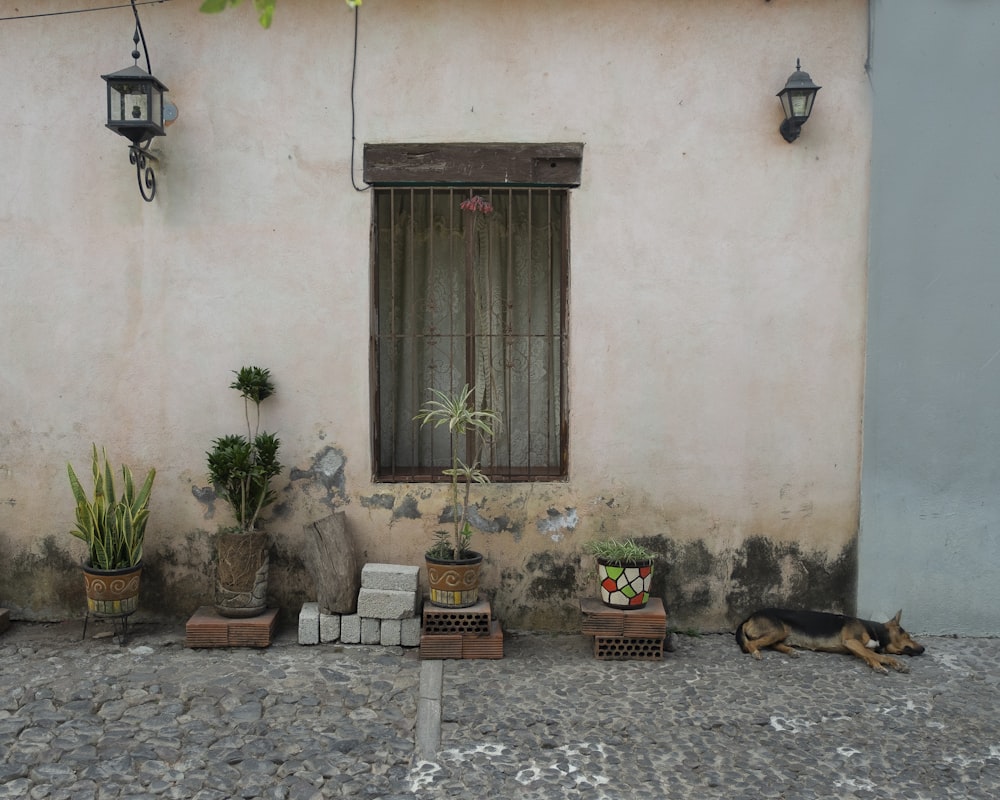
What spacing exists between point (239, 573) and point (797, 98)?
14.0 ft

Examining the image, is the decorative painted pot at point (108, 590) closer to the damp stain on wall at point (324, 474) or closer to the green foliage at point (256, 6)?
the damp stain on wall at point (324, 474)

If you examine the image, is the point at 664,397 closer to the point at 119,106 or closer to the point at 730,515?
the point at 730,515

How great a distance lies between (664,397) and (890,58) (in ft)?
8.06

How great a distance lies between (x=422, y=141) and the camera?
5.25 metres

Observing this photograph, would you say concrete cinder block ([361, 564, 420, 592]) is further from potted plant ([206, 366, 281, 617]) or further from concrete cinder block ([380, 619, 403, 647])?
potted plant ([206, 366, 281, 617])

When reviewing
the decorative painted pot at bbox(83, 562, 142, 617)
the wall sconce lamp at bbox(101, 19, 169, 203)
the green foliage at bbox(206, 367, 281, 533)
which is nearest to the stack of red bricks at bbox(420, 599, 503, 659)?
the green foliage at bbox(206, 367, 281, 533)

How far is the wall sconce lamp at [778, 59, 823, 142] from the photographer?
5008 mm

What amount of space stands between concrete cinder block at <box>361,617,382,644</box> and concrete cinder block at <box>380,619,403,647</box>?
0.03m

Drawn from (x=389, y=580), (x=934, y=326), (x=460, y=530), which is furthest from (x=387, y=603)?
(x=934, y=326)

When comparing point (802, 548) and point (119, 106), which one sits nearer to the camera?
point (119, 106)

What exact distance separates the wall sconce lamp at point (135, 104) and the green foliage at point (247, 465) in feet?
4.51

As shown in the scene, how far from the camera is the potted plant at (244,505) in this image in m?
4.96

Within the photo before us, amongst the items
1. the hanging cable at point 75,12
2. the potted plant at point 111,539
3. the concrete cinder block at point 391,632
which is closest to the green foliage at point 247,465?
the potted plant at point 111,539

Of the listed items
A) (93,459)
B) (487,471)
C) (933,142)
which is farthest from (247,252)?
(933,142)
